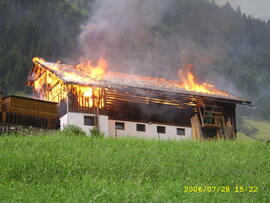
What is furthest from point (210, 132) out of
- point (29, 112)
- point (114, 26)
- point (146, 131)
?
point (114, 26)

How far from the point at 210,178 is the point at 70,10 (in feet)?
414

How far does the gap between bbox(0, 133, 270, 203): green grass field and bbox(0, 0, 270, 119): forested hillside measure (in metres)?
65.0

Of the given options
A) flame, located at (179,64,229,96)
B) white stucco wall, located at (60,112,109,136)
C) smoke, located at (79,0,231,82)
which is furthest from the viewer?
smoke, located at (79,0,231,82)

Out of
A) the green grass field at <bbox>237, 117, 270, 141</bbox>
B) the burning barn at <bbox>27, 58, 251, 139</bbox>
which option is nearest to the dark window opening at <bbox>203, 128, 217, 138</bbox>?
the burning barn at <bbox>27, 58, 251, 139</bbox>

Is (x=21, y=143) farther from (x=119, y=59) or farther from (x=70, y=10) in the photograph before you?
(x=70, y=10)

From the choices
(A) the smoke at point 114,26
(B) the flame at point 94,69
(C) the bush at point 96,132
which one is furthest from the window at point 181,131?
(A) the smoke at point 114,26

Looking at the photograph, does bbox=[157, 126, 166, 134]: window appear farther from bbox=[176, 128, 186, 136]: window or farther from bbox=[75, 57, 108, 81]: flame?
bbox=[75, 57, 108, 81]: flame

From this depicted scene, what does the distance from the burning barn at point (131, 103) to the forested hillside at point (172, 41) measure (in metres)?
48.8

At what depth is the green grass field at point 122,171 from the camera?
1359 cm

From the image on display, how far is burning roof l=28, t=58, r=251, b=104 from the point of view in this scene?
34625 millimetres

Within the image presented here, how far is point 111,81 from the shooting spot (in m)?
36.0

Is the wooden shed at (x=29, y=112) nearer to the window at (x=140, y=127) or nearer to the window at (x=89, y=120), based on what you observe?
the window at (x=89, y=120)

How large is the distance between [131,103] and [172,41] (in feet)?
402

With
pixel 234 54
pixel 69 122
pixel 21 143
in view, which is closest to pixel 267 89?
pixel 234 54
